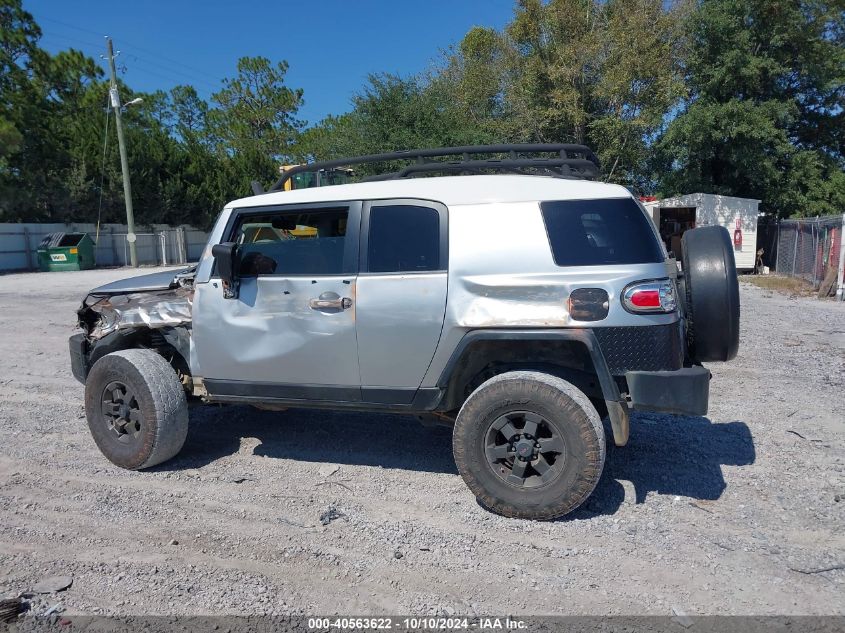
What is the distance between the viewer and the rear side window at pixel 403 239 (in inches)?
162

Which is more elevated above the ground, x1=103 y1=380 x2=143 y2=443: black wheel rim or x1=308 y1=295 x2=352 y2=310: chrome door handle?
x1=308 y1=295 x2=352 y2=310: chrome door handle

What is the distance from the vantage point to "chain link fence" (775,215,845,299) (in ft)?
Result: 48.5

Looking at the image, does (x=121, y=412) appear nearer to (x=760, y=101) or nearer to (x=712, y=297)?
(x=712, y=297)

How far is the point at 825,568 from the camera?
3363 mm

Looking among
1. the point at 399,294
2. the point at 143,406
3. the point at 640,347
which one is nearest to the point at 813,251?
the point at 640,347

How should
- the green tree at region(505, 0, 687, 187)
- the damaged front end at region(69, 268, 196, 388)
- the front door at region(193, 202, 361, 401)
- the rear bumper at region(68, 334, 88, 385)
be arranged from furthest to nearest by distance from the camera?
the green tree at region(505, 0, 687, 187), the rear bumper at region(68, 334, 88, 385), the damaged front end at region(69, 268, 196, 388), the front door at region(193, 202, 361, 401)

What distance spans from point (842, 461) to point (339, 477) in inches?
145

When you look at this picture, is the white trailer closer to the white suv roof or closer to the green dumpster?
the white suv roof

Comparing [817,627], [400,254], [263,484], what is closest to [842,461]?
[817,627]

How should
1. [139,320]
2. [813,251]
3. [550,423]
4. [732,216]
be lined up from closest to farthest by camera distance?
[550,423] → [139,320] → [813,251] → [732,216]

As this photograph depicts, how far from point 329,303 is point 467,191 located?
115cm

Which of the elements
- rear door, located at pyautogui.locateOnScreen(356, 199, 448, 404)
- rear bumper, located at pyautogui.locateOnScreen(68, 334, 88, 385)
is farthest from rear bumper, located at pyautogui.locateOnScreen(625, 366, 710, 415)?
rear bumper, located at pyautogui.locateOnScreen(68, 334, 88, 385)

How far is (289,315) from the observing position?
4.35 meters

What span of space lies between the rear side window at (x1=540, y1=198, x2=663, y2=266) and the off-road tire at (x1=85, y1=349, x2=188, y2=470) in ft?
9.59
